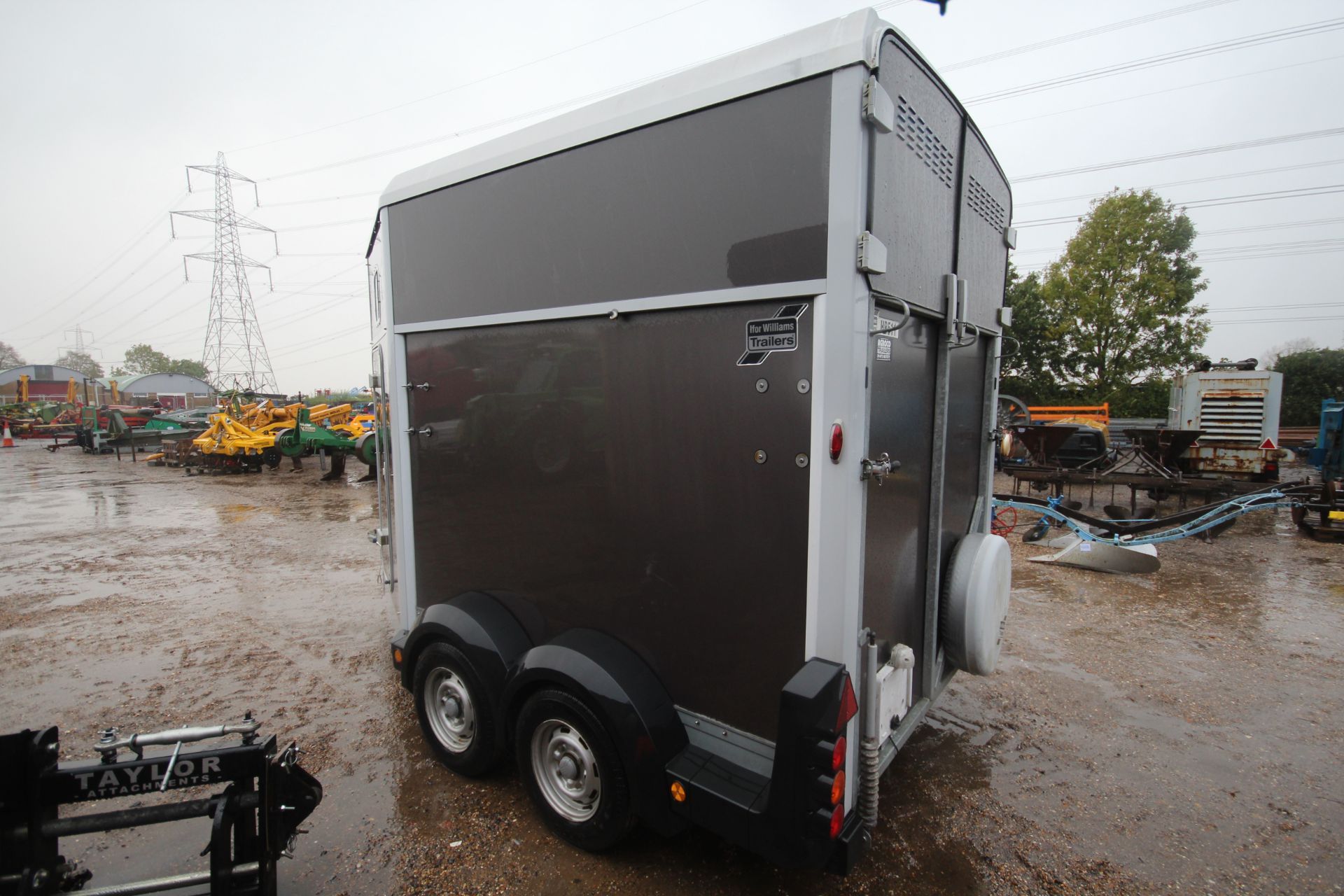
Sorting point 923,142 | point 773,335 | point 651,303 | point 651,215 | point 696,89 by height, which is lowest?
point 773,335

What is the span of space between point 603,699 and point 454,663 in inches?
45.4

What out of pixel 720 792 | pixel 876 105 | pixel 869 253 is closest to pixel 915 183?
pixel 876 105

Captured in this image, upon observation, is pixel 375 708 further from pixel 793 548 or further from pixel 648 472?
pixel 793 548

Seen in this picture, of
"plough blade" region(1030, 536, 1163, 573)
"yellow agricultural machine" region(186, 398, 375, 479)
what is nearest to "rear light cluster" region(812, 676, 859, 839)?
"plough blade" region(1030, 536, 1163, 573)

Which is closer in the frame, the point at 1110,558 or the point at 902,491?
the point at 902,491

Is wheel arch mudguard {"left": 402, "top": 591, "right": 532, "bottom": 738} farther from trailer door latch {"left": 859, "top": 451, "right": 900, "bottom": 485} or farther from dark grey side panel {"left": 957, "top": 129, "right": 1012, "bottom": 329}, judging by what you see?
dark grey side panel {"left": 957, "top": 129, "right": 1012, "bottom": 329}

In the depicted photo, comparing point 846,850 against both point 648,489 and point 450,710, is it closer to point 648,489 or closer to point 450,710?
point 648,489

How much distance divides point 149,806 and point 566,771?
1.53 meters

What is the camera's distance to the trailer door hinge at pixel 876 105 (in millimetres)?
1952

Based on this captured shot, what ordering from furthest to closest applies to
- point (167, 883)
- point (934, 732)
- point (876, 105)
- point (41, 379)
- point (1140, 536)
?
point (41, 379), point (1140, 536), point (934, 732), point (167, 883), point (876, 105)

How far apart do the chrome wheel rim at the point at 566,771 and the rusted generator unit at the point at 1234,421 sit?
13189 mm

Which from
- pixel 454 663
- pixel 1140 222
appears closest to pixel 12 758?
pixel 454 663

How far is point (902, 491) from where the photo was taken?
2637 millimetres

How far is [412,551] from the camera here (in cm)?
377
